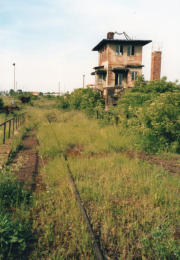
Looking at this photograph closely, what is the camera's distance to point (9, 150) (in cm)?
921

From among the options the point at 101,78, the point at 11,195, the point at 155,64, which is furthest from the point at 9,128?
the point at 101,78

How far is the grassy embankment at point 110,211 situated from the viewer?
→ 3.48 metres

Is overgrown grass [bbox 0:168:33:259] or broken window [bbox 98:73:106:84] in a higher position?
broken window [bbox 98:73:106:84]

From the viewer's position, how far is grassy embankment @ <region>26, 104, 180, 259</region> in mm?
3480

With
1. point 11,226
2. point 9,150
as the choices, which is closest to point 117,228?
point 11,226

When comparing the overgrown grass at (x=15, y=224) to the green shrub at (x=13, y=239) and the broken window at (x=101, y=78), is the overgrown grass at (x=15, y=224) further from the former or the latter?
the broken window at (x=101, y=78)

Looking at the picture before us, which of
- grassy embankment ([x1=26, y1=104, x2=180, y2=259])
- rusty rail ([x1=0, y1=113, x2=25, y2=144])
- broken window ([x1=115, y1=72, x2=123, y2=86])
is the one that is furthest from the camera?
broken window ([x1=115, y1=72, x2=123, y2=86])

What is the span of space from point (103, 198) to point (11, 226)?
79.9 inches

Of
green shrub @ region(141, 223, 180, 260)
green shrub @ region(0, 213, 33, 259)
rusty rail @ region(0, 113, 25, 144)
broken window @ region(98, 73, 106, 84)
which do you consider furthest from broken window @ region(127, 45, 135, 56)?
green shrub @ region(0, 213, 33, 259)

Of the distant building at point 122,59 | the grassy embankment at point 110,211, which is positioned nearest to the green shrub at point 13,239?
the grassy embankment at point 110,211

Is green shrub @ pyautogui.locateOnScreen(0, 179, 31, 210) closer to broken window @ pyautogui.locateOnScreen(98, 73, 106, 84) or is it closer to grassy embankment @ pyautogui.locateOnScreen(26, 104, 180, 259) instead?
grassy embankment @ pyautogui.locateOnScreen(26, 104, 180, 259)

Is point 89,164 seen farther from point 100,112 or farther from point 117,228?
point 100,112

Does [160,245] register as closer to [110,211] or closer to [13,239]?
[110,211]

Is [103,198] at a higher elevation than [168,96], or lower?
lower
